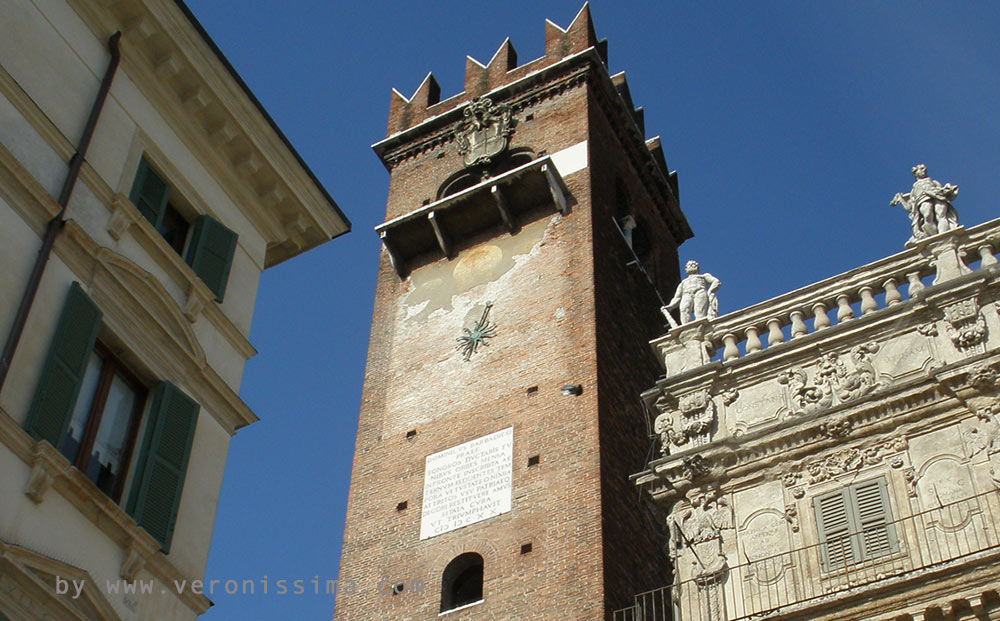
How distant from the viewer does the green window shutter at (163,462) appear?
10359 millimetres

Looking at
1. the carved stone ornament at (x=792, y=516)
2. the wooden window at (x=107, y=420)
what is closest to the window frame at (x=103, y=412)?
the wooden window at (x=107, y=420)

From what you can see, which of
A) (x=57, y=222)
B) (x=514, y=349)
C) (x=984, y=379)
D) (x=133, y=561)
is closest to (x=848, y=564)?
(x=984, y=379)

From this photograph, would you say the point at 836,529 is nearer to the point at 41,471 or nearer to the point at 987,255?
the point at 987,255

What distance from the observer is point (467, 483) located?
22062 millimetres

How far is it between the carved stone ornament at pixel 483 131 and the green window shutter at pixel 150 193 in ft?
53.1

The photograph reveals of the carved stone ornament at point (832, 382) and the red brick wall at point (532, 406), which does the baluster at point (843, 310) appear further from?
the red brick wall at point (532, 406)

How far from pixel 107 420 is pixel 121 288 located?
1119 millimetres

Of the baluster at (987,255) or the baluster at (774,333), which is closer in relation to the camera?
the baluster at (987,255)

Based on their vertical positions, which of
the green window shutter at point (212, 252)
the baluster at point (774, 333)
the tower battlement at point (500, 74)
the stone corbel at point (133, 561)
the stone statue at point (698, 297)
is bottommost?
the stone corbel at point (133, 561)

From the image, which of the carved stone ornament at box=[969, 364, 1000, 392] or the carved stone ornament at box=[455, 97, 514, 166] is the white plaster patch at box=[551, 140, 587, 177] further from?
the carved stone ornament at box=[969, 364, 1000, 392]

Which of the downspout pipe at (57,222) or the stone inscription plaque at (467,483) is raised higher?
the stone inscription plaque at (467,483)

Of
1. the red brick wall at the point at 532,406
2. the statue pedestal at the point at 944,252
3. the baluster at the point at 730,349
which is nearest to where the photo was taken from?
the statue pedestal at the point at 944,252

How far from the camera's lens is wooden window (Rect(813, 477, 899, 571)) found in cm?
1457

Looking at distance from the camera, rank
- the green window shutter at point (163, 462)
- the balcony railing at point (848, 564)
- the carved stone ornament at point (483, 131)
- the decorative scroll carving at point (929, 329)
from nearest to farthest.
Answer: the green window shutter at point (163, 462)
the balcony railing at point (848, 564)
the decorative scroll carving at point (929, 329)
the carved stone ornament at point (483, 131)
